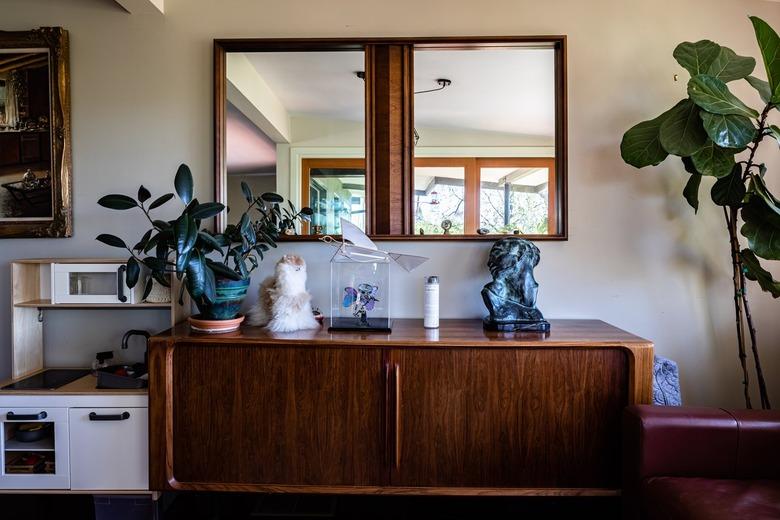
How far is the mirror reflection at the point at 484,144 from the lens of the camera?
6.74ft

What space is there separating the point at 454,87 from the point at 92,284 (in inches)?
78.1

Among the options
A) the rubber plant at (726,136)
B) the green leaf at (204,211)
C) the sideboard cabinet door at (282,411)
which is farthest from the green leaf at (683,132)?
the green leaf at (204,211)

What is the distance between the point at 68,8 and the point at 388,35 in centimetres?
164

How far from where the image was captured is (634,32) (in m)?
2.03

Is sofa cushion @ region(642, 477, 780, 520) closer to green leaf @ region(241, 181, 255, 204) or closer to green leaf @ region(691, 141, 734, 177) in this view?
green leaf @ region(691, 141, 734, 177)

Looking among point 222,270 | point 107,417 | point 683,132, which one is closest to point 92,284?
point 107,417

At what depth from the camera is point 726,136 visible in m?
1.54

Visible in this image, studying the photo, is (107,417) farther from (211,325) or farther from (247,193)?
(247,193)

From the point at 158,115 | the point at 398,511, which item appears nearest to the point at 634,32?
the point at 158,115

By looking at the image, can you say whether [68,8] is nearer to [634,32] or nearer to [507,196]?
[507,196]

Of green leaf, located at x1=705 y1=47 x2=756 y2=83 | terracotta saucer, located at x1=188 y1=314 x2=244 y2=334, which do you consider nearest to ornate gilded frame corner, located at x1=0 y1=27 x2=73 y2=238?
terracotta saucer, located at x1=188 y1=314 x2=244 y2=334

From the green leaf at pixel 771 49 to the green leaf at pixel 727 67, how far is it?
60 mm

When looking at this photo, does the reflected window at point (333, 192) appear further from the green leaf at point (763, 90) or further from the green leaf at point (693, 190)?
the green leaf at point (763, 90)

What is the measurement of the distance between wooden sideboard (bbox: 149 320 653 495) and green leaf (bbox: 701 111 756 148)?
0.82 metres
